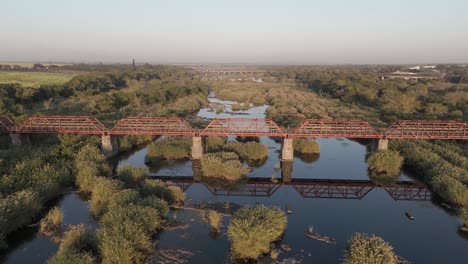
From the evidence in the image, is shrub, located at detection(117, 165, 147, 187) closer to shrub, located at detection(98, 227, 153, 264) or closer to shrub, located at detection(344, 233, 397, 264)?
shrub, located at detection(98, 227, 153, 264)

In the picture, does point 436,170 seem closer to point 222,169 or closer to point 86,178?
point 222,169

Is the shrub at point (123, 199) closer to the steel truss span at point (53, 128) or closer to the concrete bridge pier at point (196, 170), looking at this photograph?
the concrete bridge pier at point (196, 170)

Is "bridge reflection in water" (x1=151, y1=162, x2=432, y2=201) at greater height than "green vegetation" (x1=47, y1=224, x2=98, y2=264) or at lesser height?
lesser

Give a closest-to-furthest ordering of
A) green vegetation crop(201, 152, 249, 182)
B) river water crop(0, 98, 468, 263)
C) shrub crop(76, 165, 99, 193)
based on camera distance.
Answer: river water crop(0, 98, 468, 263) < shrub crop(76, 165, 99, 193) < green vegetation crop(201, 152, 249, 182)

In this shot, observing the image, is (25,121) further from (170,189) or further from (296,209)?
(296,209)

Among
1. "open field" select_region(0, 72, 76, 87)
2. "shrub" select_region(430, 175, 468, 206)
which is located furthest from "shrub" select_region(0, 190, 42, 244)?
"open field" select_region(0, 72, 76, 87)

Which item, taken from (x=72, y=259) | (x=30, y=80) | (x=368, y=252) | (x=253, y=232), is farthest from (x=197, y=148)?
(x=30, y=80)

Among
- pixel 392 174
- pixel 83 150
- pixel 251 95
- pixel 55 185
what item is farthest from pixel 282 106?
pixel 55 185
